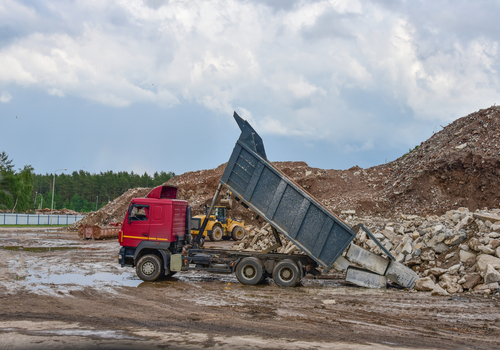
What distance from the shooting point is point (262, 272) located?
39.1ft

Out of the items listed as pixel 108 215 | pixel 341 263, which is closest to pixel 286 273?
pixel 341 263

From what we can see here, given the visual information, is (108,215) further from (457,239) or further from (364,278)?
(457,239)

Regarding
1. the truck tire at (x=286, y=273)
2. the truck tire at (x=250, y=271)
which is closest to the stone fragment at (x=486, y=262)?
the truck tire at (x=286, y=273)

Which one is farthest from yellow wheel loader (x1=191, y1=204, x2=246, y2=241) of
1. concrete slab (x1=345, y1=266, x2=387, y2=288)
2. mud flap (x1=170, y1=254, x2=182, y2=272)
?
concrete slab (x1=345, y1=266, x2=387, y2=288)

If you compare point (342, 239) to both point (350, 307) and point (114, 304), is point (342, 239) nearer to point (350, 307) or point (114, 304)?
point (350, 307)

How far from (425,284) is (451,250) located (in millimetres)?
1967

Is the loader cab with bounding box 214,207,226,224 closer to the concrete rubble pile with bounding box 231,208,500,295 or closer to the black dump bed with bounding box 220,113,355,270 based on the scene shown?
the concrete rubble pile with bounding box 231,208,500,295

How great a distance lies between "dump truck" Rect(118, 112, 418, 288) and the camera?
11.2 meters

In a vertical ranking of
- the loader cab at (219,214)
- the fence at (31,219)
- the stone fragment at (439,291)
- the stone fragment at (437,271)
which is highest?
the loader cab at (219,214)

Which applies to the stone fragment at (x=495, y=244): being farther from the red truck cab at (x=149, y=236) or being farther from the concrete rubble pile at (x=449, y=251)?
the red truck cab at (x=149, y=236)

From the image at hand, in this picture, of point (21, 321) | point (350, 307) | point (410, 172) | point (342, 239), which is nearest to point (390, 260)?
point (342, 239)

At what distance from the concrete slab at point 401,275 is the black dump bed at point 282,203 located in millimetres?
1686

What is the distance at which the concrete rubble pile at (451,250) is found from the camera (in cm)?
1106

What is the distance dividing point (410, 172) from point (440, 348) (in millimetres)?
25293
